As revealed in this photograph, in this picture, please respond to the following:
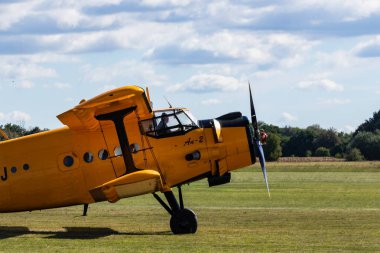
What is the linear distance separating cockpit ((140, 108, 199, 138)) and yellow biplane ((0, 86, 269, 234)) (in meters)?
0.02

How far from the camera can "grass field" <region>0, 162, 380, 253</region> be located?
19281mm

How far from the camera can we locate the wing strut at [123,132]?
2147 centimetres

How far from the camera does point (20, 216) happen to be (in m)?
27.8

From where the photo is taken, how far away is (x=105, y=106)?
21000 mm

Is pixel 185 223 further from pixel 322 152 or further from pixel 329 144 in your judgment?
pixel 329 144

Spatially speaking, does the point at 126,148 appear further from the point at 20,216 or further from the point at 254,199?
the point at 254,199

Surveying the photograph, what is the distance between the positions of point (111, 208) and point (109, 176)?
9.10m

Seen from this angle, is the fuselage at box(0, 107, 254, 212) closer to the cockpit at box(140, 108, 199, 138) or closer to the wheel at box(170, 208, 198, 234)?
the cockpit at box(140, 108, 199, 138)

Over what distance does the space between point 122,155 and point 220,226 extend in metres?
3.54

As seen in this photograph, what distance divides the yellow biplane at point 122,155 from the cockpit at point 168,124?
1.0 inches

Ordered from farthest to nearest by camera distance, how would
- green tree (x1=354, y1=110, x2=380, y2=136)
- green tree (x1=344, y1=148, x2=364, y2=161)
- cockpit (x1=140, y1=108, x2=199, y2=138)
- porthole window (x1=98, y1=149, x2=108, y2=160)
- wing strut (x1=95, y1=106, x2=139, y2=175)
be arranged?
green tree (x1=354, y1=110, x2=380, y2=136) < green tree (x1=344, y1=148, x2=364, y2=161) < porthole window (x1=98, y1=149, x2=108, y2=160) < cockpit (x1=140, y1=108, x2=199, y2=138) < wing strut (x1=95, y1=106, x2=139, y2=175)

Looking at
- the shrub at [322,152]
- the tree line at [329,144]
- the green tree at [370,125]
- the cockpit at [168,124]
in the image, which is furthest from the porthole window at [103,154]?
the green tree at [370,125]

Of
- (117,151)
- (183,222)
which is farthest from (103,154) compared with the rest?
(183,222)

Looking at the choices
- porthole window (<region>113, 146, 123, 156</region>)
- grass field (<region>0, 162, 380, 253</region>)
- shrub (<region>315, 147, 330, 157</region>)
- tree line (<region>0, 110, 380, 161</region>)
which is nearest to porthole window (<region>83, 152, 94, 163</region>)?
porthole window (<region>113, 146, 123, 156</region>)
